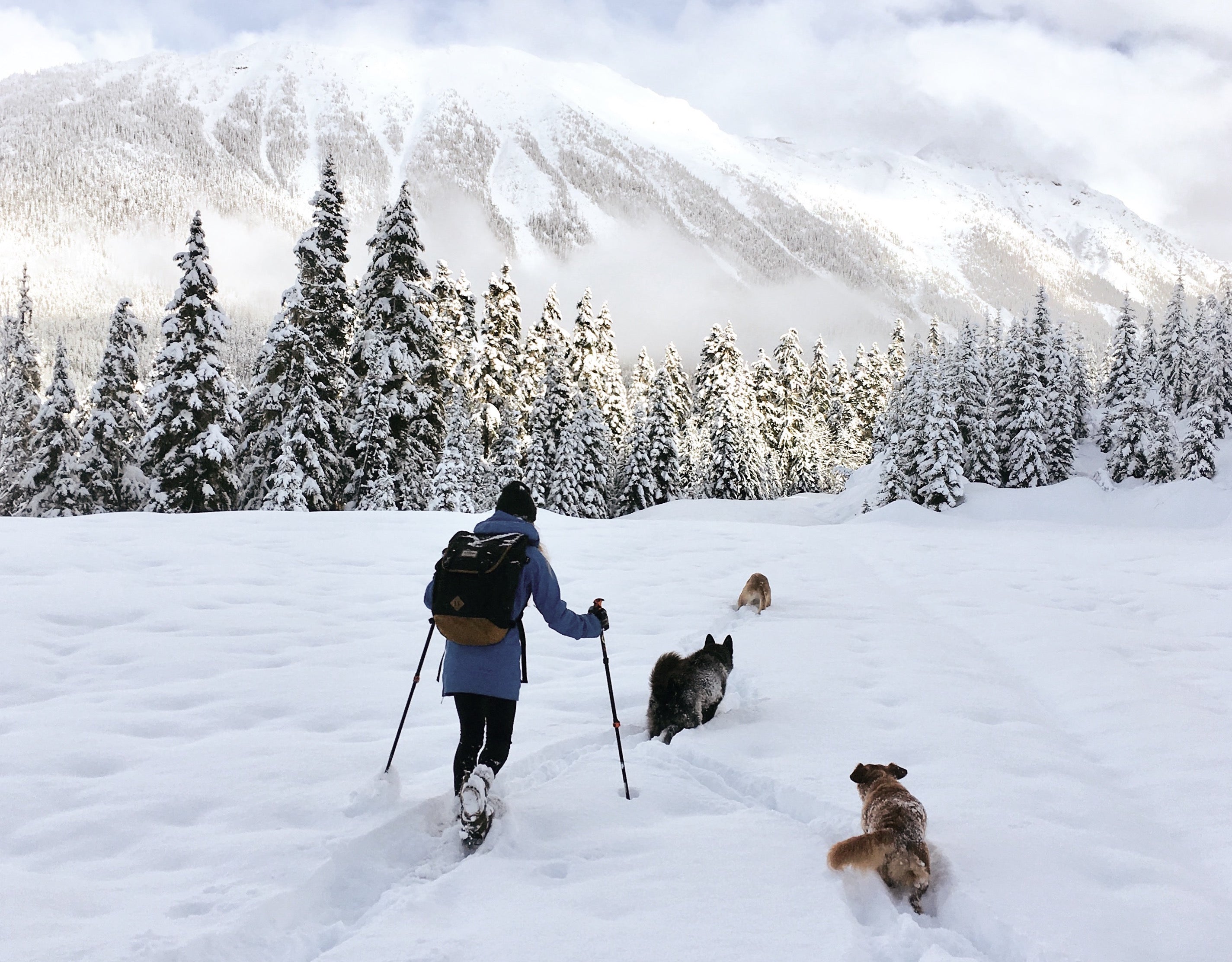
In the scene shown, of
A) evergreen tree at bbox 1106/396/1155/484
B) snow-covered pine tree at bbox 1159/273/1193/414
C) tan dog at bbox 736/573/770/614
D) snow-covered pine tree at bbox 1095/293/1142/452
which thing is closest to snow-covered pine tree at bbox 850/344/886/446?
snow-covered pine tree at bbox 1095/293/1142/452

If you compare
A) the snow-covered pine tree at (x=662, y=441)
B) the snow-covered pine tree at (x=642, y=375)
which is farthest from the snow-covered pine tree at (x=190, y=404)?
the snow-covered pine tree at (x=642, y=375)

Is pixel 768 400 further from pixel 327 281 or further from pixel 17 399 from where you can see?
pixel 17 399

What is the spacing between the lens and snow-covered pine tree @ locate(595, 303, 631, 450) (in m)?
50.8

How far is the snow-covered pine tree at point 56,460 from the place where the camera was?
1104 inches

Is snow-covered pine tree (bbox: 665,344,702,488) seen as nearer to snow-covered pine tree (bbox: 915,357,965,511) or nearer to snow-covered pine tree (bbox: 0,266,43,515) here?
snow-covered pine tree (bbox: 915,357,965,511)

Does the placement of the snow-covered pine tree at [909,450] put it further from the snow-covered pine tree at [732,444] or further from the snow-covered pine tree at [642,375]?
the snow-covered pine tree at [642,375]

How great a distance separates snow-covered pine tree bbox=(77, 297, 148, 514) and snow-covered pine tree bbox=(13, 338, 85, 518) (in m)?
0.52

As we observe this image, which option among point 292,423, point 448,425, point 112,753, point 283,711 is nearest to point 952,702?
point 283,711

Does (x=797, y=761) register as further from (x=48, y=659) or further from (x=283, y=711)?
(x=48, y=659)

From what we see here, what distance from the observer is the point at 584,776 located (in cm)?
516

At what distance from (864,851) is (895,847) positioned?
154 millimetres

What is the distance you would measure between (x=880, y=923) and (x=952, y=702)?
393 cm

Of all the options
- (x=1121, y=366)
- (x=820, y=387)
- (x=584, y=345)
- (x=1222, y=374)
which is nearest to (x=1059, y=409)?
(x=1121, y=366)

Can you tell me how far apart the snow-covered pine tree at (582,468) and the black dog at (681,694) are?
31.2 meters
